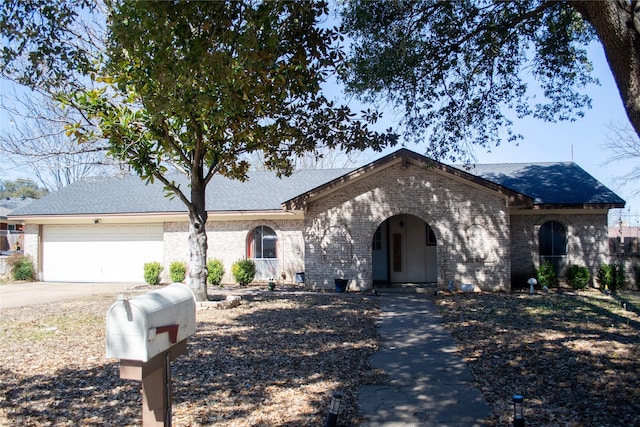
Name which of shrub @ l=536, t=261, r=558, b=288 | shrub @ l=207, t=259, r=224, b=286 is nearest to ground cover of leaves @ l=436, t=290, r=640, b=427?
shrub @ l=536, t=261, r=558, b=288

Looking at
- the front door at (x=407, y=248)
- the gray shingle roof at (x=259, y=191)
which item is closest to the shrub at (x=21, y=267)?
the gray shingle roof at (x=259, y=191)

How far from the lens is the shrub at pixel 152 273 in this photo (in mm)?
19344

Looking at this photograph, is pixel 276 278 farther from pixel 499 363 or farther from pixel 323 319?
pixel 499 363

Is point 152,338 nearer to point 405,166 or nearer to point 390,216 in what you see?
point 390,216

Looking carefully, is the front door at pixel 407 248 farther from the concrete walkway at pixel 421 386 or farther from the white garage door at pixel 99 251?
the white garage door at pixel 99 251

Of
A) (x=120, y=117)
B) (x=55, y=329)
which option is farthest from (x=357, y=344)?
(x=120, y=117)

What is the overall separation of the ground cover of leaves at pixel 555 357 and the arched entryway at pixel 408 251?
16.7ft

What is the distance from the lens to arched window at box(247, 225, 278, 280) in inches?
766

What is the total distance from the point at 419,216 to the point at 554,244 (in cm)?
563

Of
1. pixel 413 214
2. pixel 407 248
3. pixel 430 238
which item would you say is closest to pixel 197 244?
pixel 413 214

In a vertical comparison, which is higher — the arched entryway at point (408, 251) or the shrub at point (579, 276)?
the arched entryway at point (408, 251)

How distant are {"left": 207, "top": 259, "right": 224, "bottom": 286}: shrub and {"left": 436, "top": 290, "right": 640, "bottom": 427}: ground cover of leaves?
935 centimetres

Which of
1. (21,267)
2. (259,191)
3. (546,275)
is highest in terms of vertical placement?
(259,191)

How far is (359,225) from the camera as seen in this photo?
53.6 feet
